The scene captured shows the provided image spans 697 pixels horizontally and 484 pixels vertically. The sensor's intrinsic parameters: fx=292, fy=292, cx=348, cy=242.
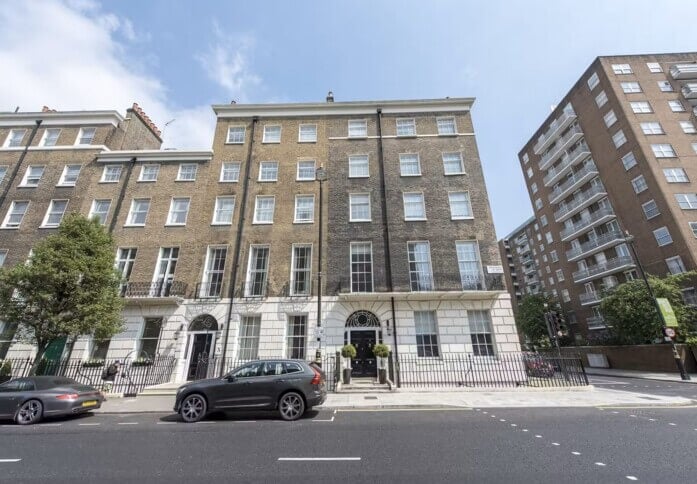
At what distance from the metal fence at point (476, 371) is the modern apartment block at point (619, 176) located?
77.6 ft

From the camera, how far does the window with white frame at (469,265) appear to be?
17141 millimetres

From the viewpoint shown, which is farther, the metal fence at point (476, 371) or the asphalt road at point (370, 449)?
the metal fence at point (476, 371)

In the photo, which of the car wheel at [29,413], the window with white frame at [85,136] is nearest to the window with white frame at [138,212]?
the window with white frame at [85,136]

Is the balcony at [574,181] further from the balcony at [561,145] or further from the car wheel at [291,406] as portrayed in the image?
the car wheel at [291,406]

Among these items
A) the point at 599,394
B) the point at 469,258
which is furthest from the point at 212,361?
the point at 599,394

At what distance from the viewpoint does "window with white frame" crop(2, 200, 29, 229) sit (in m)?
19.9

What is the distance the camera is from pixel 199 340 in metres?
16.9

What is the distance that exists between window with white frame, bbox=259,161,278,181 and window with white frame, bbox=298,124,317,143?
292cm

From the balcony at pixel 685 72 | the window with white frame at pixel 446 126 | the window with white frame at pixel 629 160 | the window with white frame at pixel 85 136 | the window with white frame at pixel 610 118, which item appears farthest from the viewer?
the balcony at pixel 685 72

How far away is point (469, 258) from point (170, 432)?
16448mm

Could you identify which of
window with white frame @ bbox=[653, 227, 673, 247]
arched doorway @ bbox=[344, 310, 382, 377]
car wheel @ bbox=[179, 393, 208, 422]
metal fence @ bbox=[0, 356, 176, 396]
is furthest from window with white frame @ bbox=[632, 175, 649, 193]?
metal fence @ bbox=[0, 356, 176, 396]

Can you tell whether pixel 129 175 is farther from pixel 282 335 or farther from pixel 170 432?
pixel 170 432

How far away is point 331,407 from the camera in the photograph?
10297 millimetres

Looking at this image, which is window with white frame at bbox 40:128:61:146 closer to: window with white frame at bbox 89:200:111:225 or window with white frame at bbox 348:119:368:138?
window with white frame at bbox 89:200:111:225
